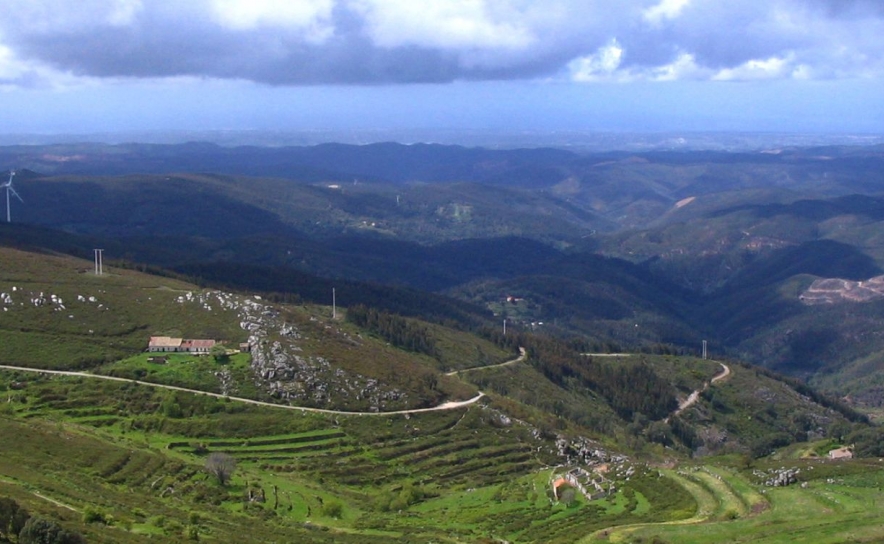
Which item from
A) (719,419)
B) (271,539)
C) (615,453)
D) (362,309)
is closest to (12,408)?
(271,539)

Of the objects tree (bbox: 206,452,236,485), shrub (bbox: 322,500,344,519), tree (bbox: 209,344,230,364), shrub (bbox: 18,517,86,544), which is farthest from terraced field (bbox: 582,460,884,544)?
tree (bbox: 209,344,230,364)

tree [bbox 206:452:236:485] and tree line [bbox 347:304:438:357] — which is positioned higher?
tree [bbox 206:452:236:485]

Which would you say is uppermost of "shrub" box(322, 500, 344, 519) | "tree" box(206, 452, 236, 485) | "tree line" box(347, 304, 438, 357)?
"tree" box(206, 452, 236, 485)

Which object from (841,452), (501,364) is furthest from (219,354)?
(841,452)

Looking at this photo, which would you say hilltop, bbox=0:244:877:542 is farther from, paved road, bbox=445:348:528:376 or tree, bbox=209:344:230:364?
paved road, bbox=445:348:528:376

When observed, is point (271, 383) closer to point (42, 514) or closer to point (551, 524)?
point (551, 524)

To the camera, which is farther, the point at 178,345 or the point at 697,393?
the point at 697,393

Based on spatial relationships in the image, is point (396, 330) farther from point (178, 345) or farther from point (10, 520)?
point (10, 520)
